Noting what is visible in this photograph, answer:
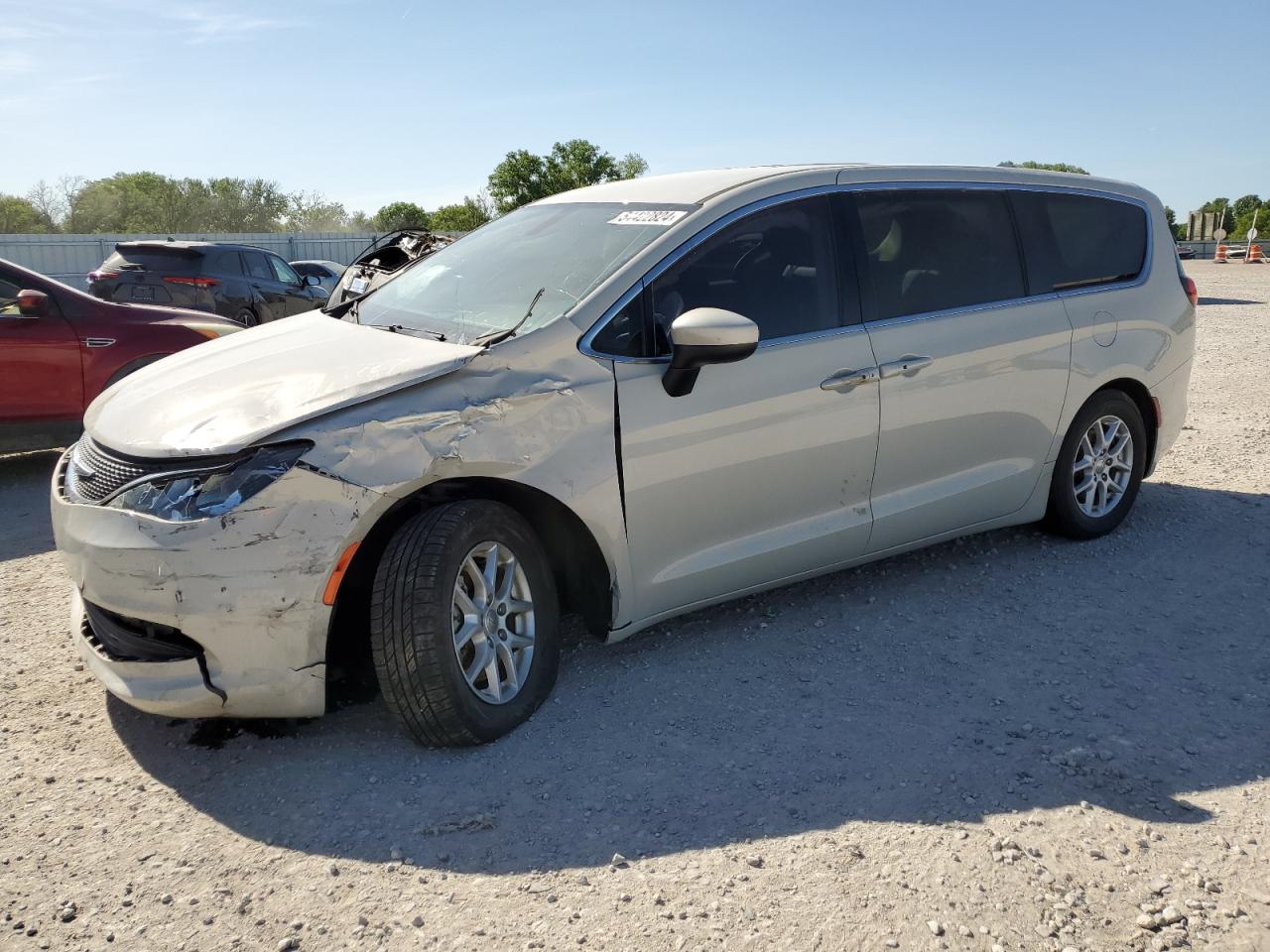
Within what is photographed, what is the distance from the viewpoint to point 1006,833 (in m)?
3.04

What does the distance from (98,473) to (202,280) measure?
12.6 meters

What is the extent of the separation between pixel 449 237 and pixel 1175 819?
739cm

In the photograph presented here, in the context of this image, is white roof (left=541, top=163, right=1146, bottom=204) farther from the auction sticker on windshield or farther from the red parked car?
the red parked car

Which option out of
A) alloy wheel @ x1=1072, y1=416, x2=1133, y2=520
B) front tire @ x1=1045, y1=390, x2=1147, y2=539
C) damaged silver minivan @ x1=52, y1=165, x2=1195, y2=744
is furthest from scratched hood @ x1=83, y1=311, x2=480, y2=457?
alloy wheel @ x1=1072, y1=416, x2=1133, y2=520

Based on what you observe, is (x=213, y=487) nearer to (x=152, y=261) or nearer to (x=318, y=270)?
(x=152, y=261)

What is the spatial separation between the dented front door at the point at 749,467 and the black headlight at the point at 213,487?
1.15 metres

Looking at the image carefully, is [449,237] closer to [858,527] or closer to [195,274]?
[858,527]

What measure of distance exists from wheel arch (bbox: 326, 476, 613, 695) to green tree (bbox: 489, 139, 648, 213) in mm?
58809

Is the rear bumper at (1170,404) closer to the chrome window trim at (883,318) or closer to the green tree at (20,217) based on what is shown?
the chrome window trim at (883,318)

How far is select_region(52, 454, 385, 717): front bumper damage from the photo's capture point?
3080mm

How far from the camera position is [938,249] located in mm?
4695

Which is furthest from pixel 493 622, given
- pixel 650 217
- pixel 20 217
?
pixel 20 217

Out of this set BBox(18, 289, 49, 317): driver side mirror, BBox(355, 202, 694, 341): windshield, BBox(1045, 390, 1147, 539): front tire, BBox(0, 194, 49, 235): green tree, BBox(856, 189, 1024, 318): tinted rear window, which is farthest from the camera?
BBox(0, 194, 49, 235): green tree

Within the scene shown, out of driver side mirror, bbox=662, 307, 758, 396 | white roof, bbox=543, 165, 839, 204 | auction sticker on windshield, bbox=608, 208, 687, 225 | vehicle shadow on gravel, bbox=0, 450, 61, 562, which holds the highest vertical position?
white roof, bbox=543, 165, 839, 204
